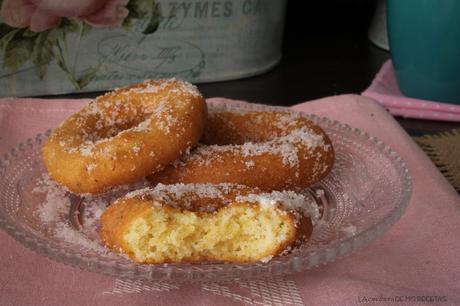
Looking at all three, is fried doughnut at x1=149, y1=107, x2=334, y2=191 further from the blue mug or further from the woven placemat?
the blue mug

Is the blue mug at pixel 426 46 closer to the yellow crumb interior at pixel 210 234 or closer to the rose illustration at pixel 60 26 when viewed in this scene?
the rose illustration at pixel 60 26

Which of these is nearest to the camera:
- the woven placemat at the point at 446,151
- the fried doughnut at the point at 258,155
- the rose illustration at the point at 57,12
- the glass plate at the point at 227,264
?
the glass plate at the point at 227,264

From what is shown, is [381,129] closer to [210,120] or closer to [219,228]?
[210,120]

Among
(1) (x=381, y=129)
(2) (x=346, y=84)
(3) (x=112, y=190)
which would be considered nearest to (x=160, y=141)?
(3) (x=112, y=190)

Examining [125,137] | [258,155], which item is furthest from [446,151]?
[125,137]

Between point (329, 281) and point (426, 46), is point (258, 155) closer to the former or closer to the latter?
point (329, 281)

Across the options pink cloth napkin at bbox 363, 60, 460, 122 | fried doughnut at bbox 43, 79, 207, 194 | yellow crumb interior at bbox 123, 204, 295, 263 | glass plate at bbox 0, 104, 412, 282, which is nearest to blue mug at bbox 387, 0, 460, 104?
pink cloth napkin at bbox 363, 60, 460, 122

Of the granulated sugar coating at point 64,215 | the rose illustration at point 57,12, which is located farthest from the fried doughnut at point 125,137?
the rose illustration at point 57,12

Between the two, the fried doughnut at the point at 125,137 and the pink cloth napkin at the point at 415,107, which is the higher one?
the fried doughnut at the point at 125,137
